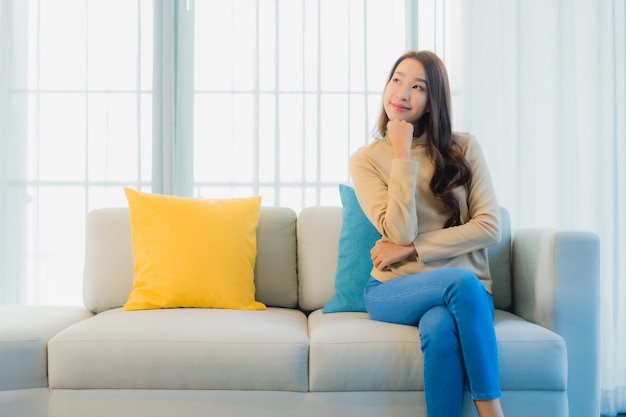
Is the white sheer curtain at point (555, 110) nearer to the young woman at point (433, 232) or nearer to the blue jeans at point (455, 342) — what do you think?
the young woman at point (433, 232)

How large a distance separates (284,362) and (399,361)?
355 millimetres

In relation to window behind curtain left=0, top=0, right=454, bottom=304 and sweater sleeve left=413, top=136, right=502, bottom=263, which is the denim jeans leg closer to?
sweater sleeve left=413, top=136, right=502, bottom=263

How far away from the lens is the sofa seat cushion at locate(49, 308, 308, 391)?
209cm

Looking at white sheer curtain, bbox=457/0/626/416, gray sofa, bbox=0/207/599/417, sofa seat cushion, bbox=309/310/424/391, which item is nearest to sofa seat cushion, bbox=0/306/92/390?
gray sofa, bbox=0/207/599/417

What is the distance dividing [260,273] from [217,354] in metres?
0.64

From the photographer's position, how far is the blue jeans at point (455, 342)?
1.89 meters

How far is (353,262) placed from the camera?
2535 mm

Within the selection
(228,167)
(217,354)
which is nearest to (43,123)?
(228,167)

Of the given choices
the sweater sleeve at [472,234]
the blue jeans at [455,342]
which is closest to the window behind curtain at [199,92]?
the sweater sleeve at [472,234]

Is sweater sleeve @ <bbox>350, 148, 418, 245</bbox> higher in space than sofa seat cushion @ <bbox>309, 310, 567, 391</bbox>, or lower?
higher

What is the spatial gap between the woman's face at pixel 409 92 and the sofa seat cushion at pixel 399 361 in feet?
2.66

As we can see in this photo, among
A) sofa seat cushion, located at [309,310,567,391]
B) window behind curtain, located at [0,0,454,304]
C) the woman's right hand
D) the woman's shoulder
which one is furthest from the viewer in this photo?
window behind curtain, located at [0,0,454,304]

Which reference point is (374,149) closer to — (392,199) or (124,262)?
(392,199)

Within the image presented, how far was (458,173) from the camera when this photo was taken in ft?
7.84
